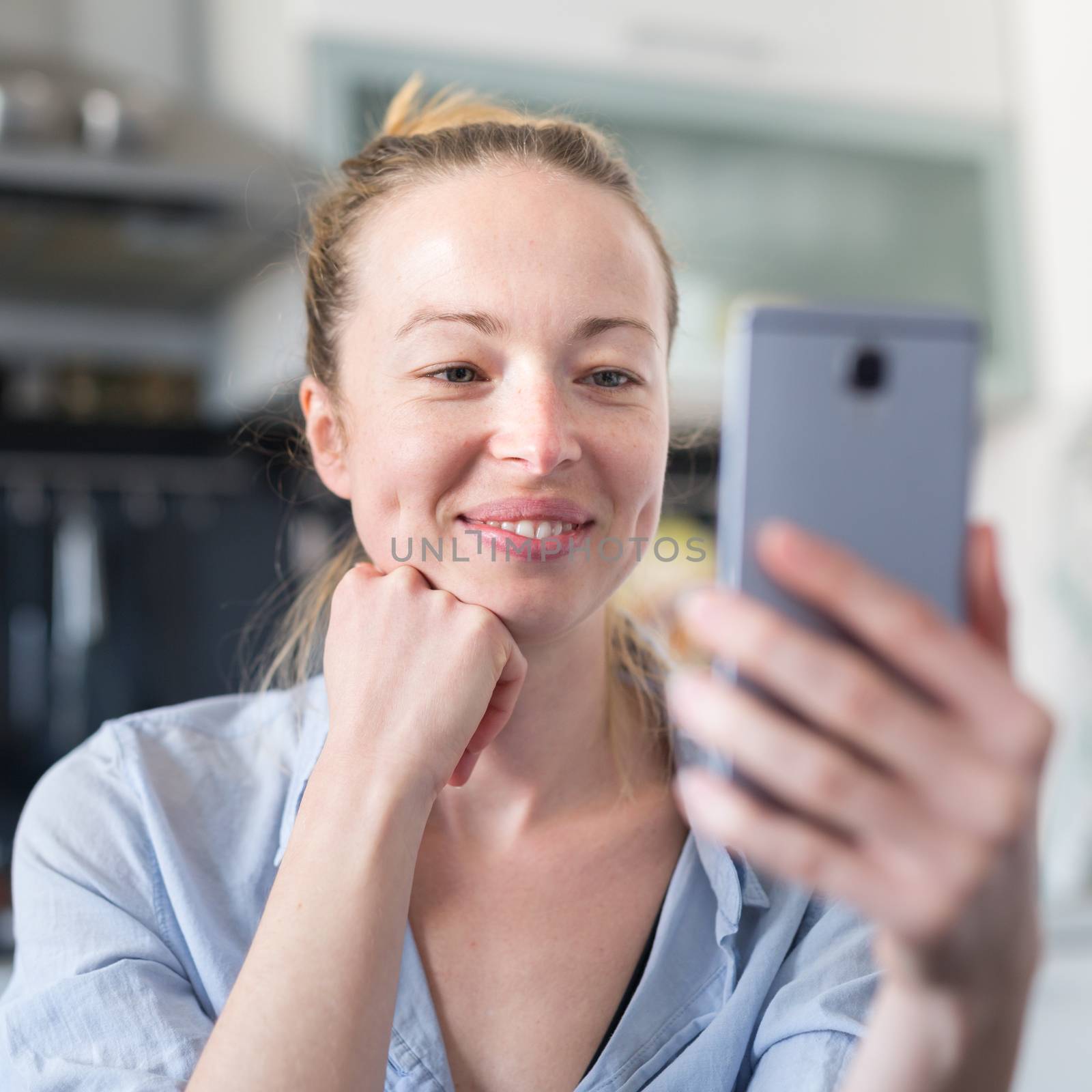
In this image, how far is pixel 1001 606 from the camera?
473 millimetres

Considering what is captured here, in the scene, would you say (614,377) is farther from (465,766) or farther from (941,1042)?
(941,1042)

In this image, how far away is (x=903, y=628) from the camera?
1.36 feet

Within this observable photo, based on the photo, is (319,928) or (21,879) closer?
(319,928)

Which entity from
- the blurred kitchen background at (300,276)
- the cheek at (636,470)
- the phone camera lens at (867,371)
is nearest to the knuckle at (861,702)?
the phone camera lens at (867,371)

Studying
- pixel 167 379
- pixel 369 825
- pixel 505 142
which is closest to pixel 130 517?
pixel 167 379

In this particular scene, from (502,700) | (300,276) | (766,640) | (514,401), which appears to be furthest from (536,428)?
(300,276)

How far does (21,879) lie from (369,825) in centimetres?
36

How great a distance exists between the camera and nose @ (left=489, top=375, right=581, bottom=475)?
31.8 inches

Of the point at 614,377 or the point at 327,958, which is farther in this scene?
the point at 614,377

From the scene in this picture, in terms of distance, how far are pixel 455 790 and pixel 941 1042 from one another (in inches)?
21.3

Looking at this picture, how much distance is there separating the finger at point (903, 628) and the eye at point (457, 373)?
46 centimetres

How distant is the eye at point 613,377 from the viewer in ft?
2.85

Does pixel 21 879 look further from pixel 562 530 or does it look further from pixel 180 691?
pixel 180 691

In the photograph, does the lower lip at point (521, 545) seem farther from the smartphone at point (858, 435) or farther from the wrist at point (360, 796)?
the smartphone at point (858, 435)
